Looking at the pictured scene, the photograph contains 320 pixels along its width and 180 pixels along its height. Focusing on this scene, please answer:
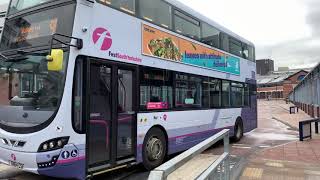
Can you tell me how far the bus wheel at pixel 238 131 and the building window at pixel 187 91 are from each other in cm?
397

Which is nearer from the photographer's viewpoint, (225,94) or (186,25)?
(186,25)

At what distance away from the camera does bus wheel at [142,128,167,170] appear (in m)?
8.51

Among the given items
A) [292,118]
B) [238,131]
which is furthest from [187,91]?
[292,118]

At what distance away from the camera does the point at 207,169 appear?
14.9ft

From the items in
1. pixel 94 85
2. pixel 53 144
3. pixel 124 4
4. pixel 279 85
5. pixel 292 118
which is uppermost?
pixel 279 85

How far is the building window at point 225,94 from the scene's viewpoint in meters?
13.1

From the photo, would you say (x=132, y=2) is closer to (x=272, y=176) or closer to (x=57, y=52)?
(x=57, y=52)

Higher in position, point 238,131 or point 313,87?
point 313,87

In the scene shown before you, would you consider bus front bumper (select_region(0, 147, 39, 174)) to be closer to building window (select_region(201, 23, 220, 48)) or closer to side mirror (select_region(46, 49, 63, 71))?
side mirror (select_region(46, 49, 63, 71))

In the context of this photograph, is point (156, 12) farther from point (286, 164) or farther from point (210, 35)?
point (286, 164)

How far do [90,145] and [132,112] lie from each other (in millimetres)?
1549

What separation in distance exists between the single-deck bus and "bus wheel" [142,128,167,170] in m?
0.02

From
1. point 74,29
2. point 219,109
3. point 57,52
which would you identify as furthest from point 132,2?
point 219,109

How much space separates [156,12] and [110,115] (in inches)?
127
